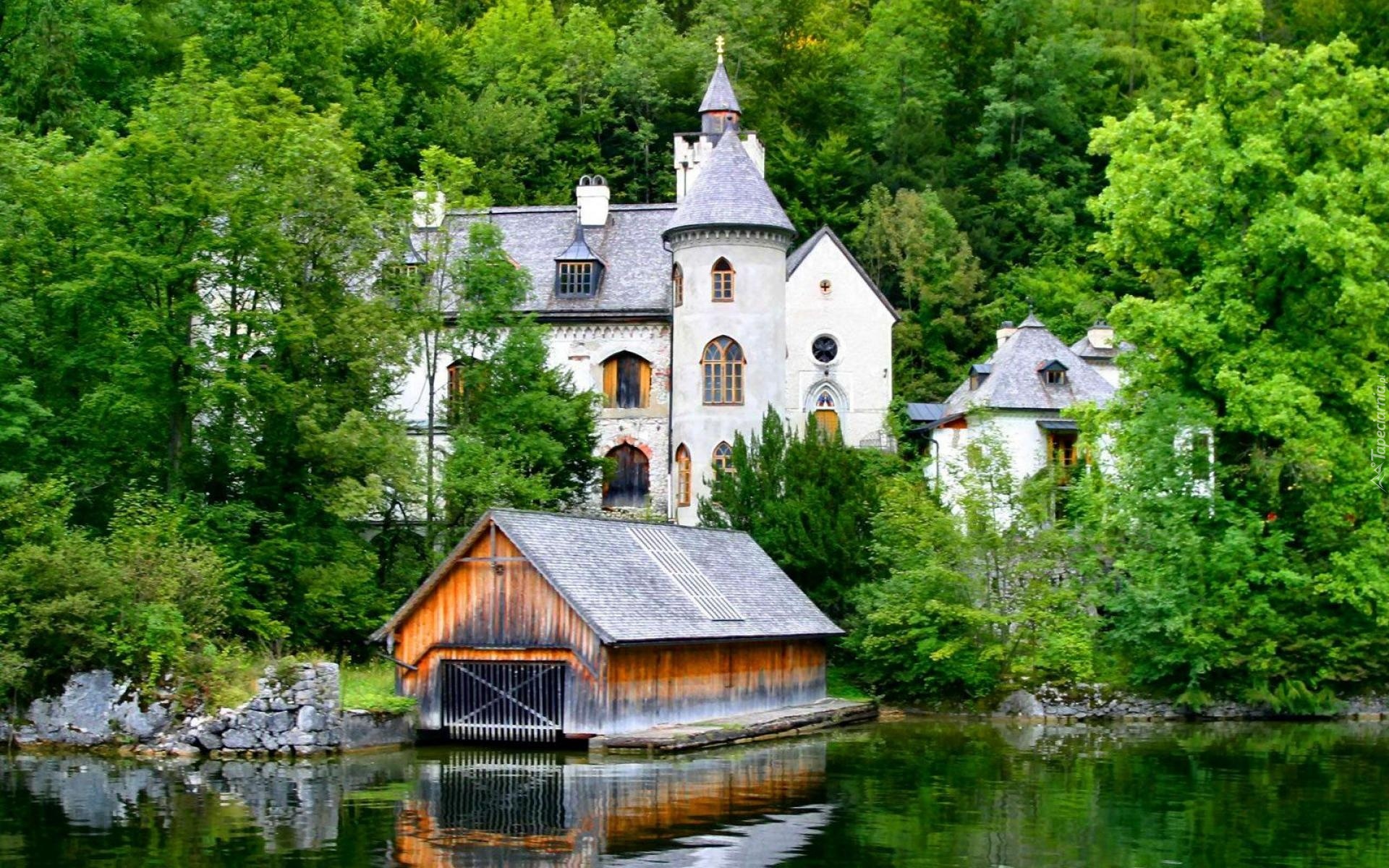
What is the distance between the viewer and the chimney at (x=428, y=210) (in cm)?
4350

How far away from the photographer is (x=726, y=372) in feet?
152

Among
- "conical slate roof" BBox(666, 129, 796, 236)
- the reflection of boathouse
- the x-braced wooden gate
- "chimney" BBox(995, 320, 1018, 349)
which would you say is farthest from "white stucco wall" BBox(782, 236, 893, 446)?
the reflection of boathouse

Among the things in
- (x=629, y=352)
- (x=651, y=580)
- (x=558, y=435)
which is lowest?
(x=651, y=580)

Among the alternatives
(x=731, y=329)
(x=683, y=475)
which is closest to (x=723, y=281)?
(x=731, y=329)

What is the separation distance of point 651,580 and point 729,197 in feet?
55.7

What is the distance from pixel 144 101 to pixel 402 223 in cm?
1831

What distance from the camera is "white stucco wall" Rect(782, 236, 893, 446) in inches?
2062

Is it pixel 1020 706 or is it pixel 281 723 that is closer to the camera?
pixel 281 723

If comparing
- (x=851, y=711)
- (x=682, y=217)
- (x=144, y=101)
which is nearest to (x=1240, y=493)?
(x=851, y=711)

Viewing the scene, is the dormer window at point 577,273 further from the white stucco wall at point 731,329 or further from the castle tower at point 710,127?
the white stucco wall at point 731,329

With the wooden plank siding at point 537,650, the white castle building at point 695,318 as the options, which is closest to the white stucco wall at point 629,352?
the white castle building at point 695,318

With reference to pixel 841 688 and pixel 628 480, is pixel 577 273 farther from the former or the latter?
pixel 841 688

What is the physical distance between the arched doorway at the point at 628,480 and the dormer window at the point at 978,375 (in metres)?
10.4

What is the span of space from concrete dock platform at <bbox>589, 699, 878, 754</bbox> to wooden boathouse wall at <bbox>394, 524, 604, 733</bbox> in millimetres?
901
